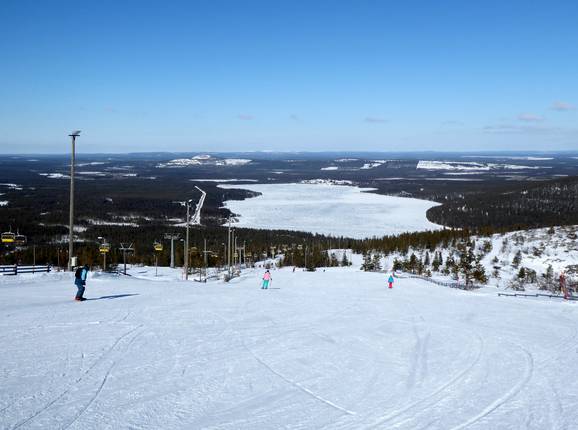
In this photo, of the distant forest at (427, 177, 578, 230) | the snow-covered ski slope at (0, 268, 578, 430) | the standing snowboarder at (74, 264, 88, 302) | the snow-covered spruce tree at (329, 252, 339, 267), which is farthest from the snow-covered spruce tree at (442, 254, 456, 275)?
the distant forest at (427, 177, 578, 230)

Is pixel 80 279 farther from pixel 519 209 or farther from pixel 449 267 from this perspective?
pixel 519 209

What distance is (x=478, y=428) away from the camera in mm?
6801

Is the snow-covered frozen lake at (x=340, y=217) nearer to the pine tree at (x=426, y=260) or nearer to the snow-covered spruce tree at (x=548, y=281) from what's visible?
the pine tree at (x=426, y=260)

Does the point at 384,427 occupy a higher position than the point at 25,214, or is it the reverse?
the point at 384,427

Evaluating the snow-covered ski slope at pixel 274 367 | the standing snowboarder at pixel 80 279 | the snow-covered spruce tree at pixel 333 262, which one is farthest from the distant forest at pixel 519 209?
the standing snowboarder at pixel 80 279

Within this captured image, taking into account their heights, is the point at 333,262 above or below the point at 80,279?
below

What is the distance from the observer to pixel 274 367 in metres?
9.29

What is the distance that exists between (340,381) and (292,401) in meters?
1.30

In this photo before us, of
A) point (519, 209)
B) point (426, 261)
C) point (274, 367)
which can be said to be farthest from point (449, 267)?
point (519, 209)

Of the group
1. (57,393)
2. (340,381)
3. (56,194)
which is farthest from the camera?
(56,194)

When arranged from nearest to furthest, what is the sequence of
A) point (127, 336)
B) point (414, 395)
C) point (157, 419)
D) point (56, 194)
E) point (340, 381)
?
point (157, 419) → point (414, 395) → point (340, 381) → point (127, 336) → point (56, 194)

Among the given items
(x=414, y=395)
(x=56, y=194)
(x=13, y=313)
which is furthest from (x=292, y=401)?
(x=56, y=194)

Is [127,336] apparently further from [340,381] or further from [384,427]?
[384,427]

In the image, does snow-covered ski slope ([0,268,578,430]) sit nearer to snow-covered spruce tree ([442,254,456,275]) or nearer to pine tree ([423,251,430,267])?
snow-covered spruce tree ([442,254,456,275])
